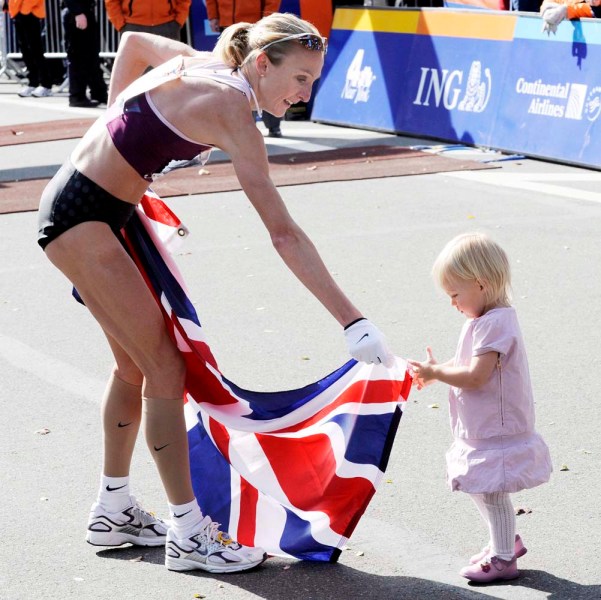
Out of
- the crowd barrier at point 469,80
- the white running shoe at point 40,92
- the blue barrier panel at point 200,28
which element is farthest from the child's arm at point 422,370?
the white running shoe at point 40,92

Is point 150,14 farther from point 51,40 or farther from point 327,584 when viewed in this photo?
point 327,584

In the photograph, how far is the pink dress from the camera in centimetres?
373

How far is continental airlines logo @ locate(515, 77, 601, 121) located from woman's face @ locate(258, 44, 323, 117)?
323 inches

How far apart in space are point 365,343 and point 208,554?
99cm

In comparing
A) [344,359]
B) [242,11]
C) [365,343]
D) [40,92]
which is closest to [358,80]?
[242,11]

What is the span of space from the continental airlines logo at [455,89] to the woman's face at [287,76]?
30.9ft

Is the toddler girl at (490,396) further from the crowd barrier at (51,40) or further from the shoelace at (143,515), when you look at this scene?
the crowd barrier at (51,40)

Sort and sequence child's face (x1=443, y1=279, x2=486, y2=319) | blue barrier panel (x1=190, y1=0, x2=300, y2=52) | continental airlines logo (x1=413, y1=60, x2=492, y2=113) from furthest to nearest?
blue barrier panel (x1=190, y1=0, x2=300, y2=52), continental airlines logo (x1=413, y1=60, x2=492, y2=113), child's face (x1=443, y1=279, x2=486, y2=319)

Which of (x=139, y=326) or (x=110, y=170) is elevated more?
(x=110, y=170)

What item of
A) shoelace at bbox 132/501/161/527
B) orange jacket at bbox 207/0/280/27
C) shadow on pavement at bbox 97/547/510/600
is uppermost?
orange jacket at bbox 207/0/280/27

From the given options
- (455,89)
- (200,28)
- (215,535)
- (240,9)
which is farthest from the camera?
(200,28)

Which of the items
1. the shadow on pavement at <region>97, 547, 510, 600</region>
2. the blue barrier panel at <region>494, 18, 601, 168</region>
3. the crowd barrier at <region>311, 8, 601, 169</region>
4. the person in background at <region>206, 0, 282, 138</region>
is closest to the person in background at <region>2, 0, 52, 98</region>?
the person in background at <region>206, 0, 282, 138</region>

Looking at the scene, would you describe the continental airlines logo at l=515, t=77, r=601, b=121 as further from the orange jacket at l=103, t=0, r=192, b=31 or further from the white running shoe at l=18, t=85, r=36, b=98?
the white running shoe at l=18, t=85, r=36, b=98

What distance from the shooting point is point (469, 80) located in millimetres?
13203
